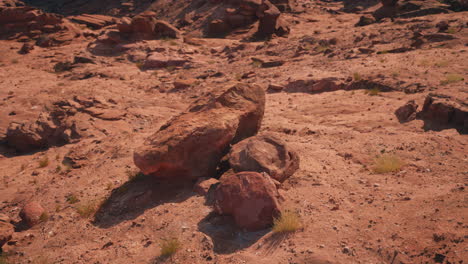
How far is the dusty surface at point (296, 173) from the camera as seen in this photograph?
4.24m

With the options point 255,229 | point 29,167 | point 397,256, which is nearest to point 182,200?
point 255,229

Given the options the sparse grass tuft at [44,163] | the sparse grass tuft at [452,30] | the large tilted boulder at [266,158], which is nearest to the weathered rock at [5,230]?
the sparse grass tuft at [44,163]

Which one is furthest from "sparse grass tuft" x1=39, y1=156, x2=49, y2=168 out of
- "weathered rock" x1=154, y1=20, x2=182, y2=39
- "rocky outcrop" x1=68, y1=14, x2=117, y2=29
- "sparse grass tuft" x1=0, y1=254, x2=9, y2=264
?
"rocky outcrop" x1=68, y1=14, x2=117, y2=29

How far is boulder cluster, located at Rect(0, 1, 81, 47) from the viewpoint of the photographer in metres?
21.3

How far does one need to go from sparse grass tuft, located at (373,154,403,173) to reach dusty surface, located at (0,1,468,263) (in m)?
0.11

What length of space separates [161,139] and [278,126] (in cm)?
362

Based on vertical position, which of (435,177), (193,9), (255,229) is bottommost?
(193,9)

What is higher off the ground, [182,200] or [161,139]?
[161,139]

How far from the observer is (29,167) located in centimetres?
880

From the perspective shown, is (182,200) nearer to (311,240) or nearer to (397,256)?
(311,240)

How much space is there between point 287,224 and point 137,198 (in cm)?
294

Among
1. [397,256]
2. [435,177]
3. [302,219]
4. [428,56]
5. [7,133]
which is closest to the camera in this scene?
[397,256]

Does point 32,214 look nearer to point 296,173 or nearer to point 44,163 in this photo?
point 44,163

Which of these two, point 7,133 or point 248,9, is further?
point 248,9
